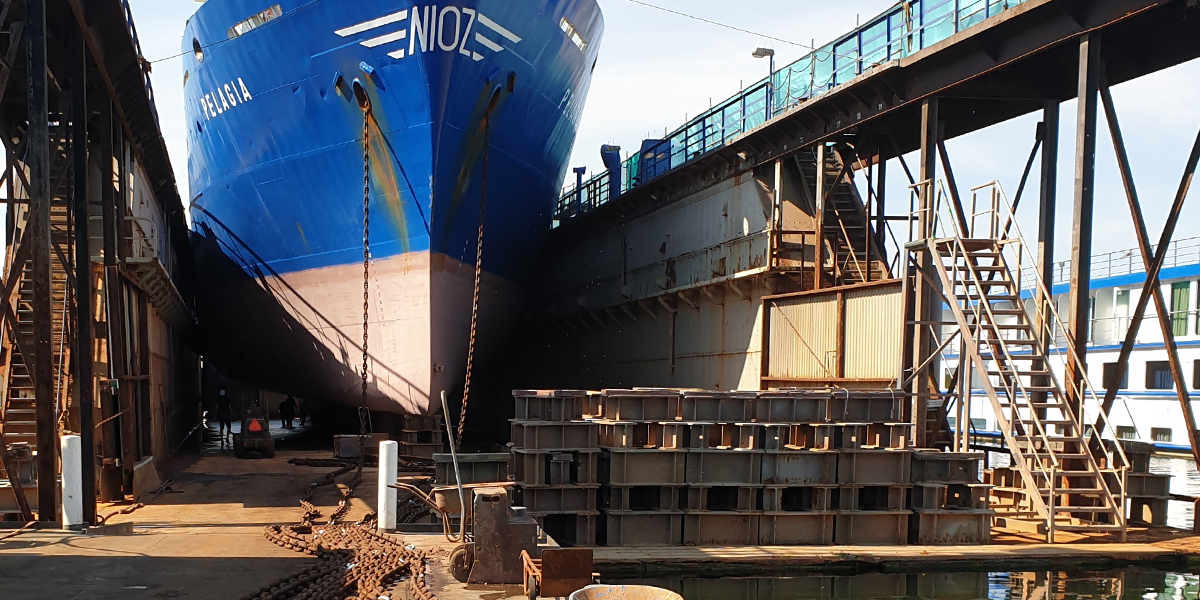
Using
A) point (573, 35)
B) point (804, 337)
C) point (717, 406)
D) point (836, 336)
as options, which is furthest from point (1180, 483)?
point (573, 35)

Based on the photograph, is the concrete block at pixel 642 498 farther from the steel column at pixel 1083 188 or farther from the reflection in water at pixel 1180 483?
the reflection in water at pixel 1180 483

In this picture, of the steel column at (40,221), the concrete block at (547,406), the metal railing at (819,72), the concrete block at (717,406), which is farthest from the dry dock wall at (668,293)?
the steel column at (40,221)

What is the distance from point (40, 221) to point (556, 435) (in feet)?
20.0

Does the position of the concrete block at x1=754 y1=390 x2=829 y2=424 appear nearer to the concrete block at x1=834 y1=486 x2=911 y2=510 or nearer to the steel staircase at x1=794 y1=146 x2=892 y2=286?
the concrete block at x1=834 y1=486 x2=911 y2=510

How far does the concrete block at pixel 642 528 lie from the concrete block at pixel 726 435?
95 cm

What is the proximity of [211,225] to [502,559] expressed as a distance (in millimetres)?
18475

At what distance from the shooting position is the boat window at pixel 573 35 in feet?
66.8

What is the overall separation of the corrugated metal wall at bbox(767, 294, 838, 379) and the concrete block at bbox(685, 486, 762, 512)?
600 centimetres

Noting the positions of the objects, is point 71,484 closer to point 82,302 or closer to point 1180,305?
point 82,302

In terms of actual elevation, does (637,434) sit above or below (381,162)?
below

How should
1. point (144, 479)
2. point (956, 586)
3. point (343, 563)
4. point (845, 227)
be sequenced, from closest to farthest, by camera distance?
point (343, 563) → point (956, 586) → point (144, 479) → point (845, 227)

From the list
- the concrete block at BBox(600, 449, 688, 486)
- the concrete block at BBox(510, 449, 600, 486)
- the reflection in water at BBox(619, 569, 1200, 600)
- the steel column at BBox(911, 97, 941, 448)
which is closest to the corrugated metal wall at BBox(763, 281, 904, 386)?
the steel column at BBox(911, 97, 941, 448)

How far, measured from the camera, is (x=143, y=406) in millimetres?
15492

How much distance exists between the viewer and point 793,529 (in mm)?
10992
